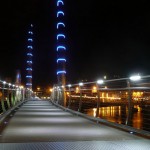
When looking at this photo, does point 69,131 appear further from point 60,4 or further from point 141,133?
point 60,4

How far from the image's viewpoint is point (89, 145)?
446cm

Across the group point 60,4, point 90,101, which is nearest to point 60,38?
point 60,4

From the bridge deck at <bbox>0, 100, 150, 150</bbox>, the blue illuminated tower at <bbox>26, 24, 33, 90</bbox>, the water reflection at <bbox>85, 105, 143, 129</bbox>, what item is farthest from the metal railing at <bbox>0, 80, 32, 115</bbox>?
the blue illuminated tower at <bbox>26, 24, 33, 90</bbox>

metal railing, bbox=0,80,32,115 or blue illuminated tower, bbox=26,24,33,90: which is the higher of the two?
blue illuminated tower, bbox=26,24,33,90

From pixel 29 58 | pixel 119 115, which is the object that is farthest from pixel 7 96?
pixel 29 58

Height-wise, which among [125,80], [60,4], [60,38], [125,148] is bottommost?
[125,148]

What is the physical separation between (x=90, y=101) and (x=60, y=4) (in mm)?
54619

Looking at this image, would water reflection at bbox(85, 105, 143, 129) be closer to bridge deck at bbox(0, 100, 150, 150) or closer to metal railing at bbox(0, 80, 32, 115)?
bridge deck at bbox(0, 100, 150, 150)

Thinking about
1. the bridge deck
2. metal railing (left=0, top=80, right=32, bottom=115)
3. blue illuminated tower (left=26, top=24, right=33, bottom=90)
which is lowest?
the bridge deck

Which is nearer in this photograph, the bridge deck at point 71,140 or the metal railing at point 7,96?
the bridge deck at point 71,140

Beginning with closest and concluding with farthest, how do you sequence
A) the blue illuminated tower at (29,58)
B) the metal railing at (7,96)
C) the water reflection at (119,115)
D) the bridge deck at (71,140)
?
the bridge deck at (71,140) → the water reflection at (119,115) → the metal railing at (7,96) → the blue illuminated tower at (29,58)

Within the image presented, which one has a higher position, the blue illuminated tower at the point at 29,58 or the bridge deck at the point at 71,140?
the blue illuminated tower at the point at 29,58

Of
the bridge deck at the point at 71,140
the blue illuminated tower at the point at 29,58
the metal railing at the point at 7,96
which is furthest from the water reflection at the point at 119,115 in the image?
the blue illuminated tower at the point at 29,58

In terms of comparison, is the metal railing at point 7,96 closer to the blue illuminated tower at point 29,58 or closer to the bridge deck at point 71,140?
the bridge deck at point 71,140
